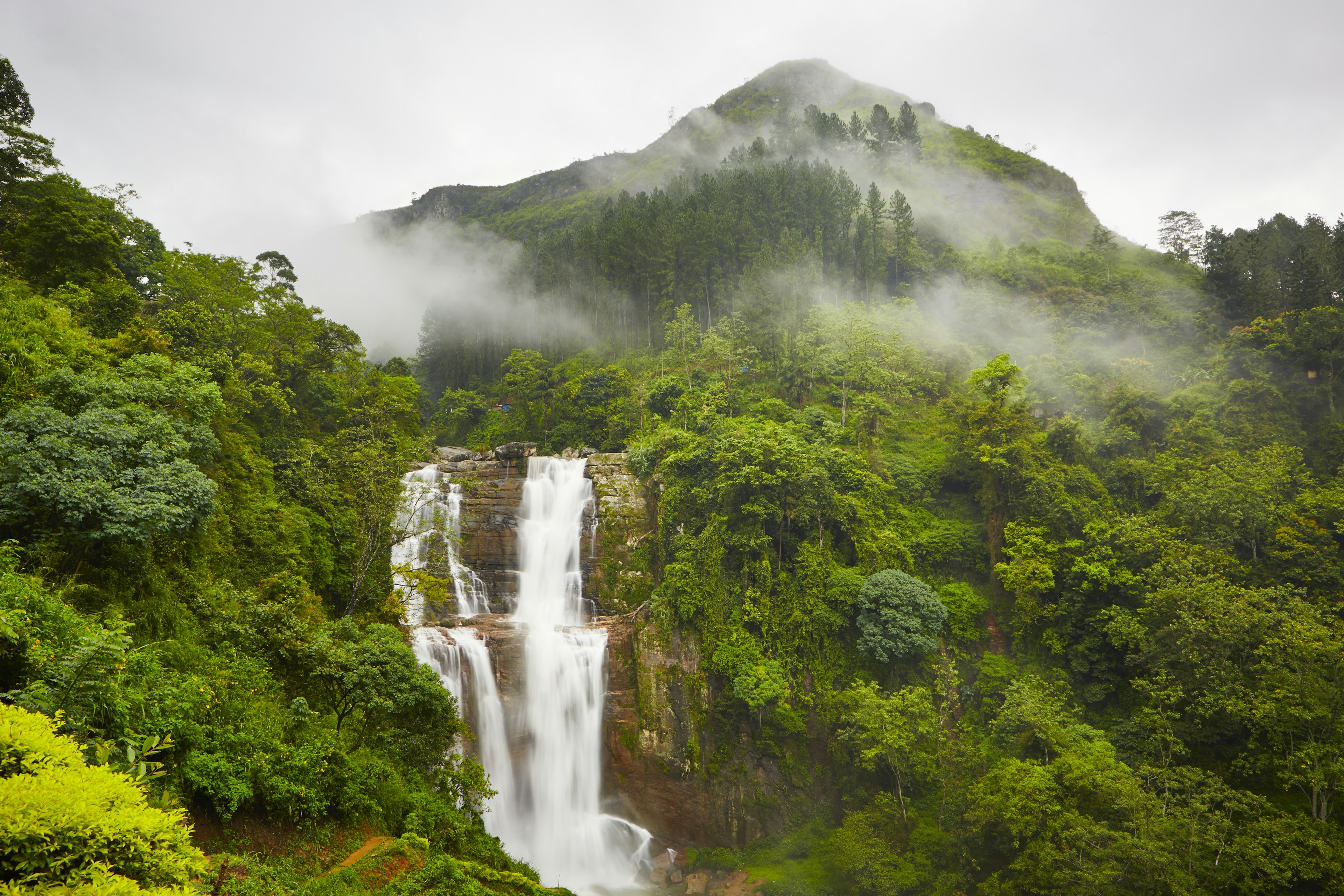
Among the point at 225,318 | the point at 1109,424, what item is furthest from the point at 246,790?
the point at 1109,424

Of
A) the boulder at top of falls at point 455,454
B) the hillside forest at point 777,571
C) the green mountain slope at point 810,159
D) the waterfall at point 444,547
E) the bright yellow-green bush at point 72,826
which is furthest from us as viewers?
the green mountain slope at point 810,159

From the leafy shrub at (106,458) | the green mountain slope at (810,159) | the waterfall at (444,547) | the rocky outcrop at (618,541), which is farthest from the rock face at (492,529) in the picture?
the green mountain slope at (810,159)

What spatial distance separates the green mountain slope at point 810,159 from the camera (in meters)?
76.4

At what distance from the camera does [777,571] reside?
103 feet

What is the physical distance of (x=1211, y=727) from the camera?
2214 cm

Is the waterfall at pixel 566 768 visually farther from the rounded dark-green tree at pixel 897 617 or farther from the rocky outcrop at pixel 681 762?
the rounded dark-green tree at pixel 897 617

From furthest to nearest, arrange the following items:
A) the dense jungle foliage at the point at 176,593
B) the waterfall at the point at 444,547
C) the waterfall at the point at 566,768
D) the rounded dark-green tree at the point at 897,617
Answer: the waterfall at the point at 444,547 < the rounded dark-green tree at the point at 897,617 < the waterfall at the point at 566,768 < the dense jungle foliage at the point at 176,593

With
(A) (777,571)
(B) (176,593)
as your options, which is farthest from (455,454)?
(B) (176,593)

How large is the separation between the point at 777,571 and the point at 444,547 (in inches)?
675

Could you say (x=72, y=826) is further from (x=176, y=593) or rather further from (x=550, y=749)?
(x=550, y=749)

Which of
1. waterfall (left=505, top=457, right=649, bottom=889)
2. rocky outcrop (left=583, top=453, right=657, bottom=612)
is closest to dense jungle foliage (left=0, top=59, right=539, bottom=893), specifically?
waterfall (left=505, top=457, right=649, bottom=889)

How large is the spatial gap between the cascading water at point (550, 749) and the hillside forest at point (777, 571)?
2.74 metres

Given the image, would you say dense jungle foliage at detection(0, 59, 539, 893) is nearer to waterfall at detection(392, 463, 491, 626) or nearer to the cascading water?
the cascading water

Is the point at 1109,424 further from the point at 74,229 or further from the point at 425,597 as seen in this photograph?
the point at 74,229
